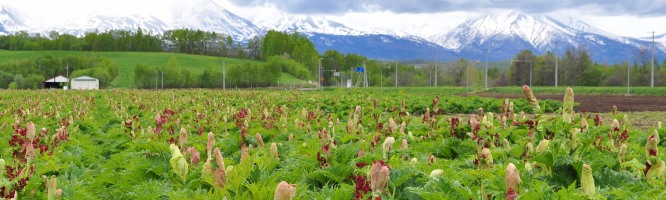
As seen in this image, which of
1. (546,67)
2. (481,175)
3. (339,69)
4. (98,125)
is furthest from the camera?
(339,69)

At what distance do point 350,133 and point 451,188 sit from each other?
11.4 ft

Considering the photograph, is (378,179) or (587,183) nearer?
(378,179)

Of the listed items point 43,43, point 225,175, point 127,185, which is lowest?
point 127,185

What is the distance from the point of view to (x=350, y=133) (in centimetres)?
625

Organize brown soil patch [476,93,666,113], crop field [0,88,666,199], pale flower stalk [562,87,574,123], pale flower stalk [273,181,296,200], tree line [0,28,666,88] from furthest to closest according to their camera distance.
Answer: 1. tree line [0,28,666,88]
2. brown soil patch [476,93,666,113]
3. pale flower stalk [562,87,574,123]
4. crop field [0,88,666,199]
5. pale flower stalk [273,181,296,200]

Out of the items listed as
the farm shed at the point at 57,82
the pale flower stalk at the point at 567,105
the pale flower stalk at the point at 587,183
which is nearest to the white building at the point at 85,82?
the farm shed at the point at 57,82

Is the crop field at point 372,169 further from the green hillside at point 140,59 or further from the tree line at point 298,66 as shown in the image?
the green hillside at point 140,59

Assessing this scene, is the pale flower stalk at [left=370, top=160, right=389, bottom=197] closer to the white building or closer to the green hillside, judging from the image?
the white building

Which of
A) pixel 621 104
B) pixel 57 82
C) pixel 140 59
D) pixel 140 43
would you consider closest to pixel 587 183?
pixel 621 104

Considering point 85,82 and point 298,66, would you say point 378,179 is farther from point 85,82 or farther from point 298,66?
point 298,66

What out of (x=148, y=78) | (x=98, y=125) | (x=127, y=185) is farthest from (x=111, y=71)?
A: (x=127, y=185)

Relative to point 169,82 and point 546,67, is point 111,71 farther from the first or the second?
point 546,67

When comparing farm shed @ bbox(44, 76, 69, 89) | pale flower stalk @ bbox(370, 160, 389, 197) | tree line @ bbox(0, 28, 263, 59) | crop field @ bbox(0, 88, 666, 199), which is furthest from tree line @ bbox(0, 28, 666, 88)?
pale flower stalk @ bbox(370, 160, 389, 197)

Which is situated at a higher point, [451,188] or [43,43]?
[43,43]
